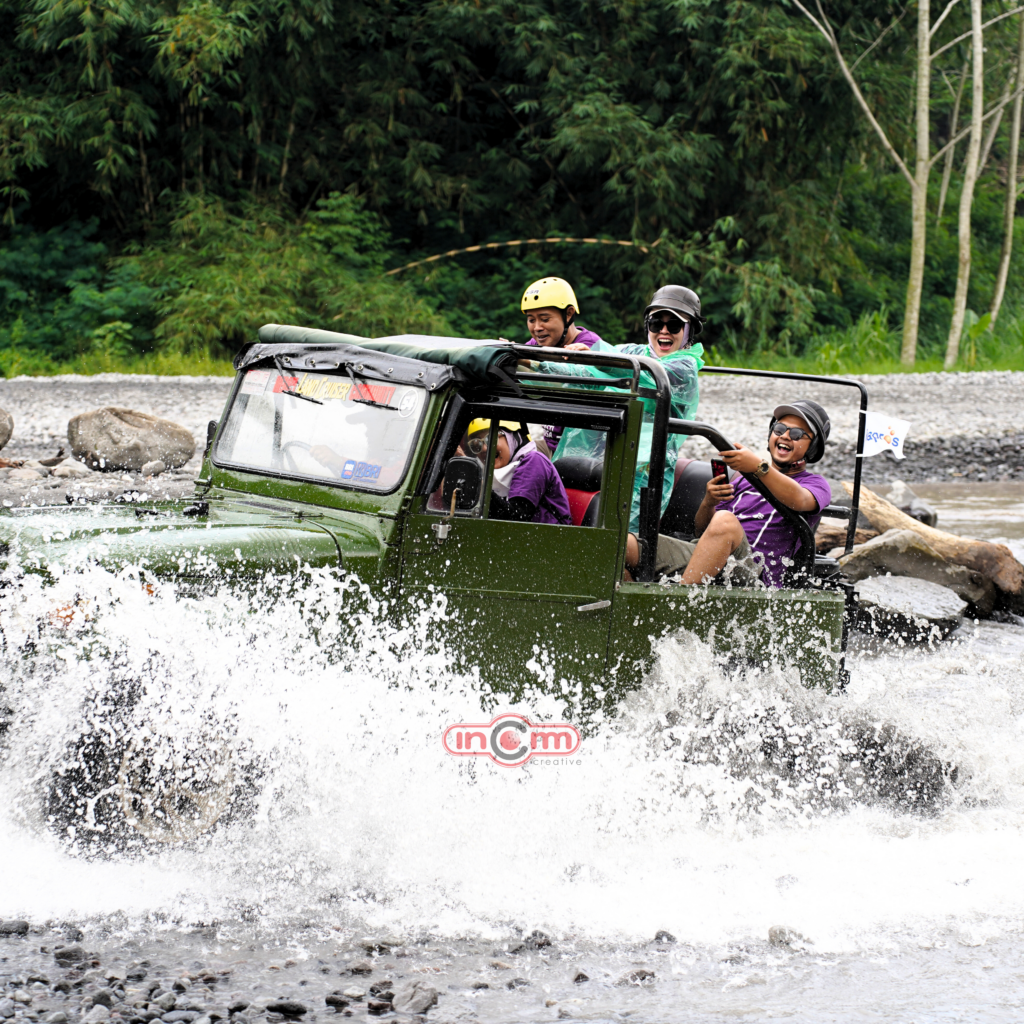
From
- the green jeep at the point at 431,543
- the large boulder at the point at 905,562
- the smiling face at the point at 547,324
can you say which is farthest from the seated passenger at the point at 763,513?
the large boulder at the point at 905,562

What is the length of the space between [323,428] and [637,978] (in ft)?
7.78

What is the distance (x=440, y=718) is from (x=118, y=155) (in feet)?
63.6

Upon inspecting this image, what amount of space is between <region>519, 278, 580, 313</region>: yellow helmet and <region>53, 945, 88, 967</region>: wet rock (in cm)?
323

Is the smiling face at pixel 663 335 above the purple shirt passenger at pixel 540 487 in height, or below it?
above

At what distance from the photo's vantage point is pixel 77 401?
1709 centimetres

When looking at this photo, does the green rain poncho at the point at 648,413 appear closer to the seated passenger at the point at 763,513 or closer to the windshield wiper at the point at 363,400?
the seated passenger at the point at 763,513

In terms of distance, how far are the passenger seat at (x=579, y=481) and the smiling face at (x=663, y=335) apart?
0.66 metres

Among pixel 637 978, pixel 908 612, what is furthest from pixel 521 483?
pixel 908 612

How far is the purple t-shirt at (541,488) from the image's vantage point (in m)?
4.94

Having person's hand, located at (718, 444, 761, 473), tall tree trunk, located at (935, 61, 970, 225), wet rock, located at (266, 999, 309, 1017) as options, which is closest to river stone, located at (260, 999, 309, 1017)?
wet rock, located at (266, 999, 309, 1017)

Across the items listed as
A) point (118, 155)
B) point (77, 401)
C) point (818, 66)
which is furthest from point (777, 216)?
point (77, 401)

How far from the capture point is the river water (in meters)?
4.18

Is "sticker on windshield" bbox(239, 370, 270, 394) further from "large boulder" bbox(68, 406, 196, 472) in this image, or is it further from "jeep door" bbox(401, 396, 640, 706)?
"large boulder" bbox(68, 406, 196, 472)

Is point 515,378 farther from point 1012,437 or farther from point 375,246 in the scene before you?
point 375,246
